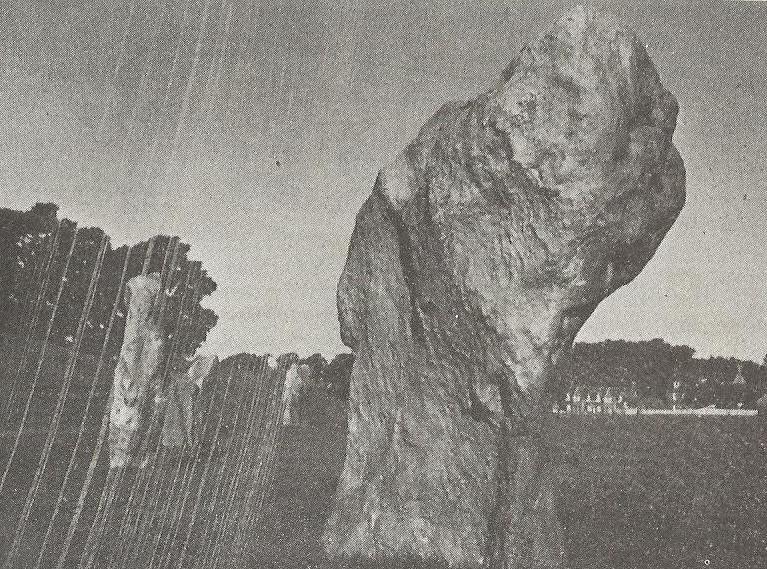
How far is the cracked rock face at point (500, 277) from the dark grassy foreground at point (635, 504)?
2.06 ft

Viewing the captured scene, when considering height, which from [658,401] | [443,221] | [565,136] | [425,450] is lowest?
[425,450]

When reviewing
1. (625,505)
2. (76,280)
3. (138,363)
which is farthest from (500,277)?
(76,280)

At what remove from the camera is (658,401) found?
159 ft

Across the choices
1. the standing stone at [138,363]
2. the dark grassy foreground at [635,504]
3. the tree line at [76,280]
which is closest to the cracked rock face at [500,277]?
the dark grassy foreground at [635,504]

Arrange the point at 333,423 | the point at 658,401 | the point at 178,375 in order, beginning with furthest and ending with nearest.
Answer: the point at 658,401 → the point at 333,423 → the point at 178,375

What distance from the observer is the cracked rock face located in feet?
18.4

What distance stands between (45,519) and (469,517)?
4455mm

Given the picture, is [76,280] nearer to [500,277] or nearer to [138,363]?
[138,363]

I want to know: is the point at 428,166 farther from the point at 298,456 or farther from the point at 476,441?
the point at 298,456

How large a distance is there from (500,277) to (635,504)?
4.10 meters

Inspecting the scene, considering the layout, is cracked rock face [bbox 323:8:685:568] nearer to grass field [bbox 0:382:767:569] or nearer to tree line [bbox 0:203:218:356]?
grass field [bbox 0:382:767:569]

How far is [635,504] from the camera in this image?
8.46 metres

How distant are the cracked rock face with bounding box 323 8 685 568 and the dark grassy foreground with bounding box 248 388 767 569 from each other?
2.06 ft

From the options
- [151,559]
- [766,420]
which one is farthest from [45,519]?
[766,420]
